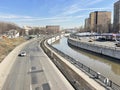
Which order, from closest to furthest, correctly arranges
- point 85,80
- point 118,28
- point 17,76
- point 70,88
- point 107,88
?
point 107,88 → point 85,80 → point 70,88 → point 17,76 → point 118,28

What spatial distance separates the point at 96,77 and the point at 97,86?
9.23ft

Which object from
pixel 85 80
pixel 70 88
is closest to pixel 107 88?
pixel 85 80

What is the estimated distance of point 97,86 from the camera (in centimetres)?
1697

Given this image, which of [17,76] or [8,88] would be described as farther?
[17,76]

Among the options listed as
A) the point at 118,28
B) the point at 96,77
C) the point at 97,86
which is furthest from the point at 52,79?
the point at 118,28

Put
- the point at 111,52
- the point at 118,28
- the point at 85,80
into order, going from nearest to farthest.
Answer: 1. the point at 85,80
2. the point at 111,52
3. the point at 118,28

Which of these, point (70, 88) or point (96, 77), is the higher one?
point (96, 77)

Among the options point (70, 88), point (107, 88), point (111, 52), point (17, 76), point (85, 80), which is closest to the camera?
point (107, 88)

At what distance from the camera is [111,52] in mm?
50406

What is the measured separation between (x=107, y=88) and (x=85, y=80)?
2.67 metres

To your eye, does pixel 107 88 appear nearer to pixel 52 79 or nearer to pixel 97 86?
pixel 97 86

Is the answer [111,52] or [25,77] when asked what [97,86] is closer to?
[25,77]

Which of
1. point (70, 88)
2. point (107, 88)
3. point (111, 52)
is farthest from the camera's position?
point (111, 52)

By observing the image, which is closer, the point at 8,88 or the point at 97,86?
the point at 97,86
